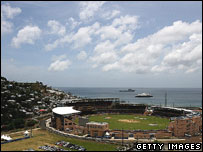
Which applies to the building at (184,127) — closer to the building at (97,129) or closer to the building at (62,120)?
the building at (97,129)

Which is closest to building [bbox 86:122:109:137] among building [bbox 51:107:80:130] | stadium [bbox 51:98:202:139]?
stadium [bbox 51:98:202:139]

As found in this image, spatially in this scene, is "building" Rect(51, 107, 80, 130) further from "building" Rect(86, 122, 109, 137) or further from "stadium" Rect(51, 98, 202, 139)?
"building" Rect(86, 122, 109, 137)

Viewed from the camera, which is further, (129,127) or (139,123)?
(139,123)

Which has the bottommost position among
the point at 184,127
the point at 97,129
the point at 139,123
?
the point at 139,123

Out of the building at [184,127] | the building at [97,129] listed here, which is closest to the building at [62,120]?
the building at [97,129]

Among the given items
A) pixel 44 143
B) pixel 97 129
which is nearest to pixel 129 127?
pixel 97 129

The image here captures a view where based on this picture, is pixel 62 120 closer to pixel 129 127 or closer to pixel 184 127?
pixel 129 127

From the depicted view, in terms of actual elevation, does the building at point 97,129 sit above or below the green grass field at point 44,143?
above

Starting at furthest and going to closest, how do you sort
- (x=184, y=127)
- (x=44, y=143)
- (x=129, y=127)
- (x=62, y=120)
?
(x=129, y=127)
(x=62, y=120)
(x=184, y=127)
(x=44, y=143)

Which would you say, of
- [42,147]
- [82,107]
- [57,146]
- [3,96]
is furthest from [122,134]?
[3,96]

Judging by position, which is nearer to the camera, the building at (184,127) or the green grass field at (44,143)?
the green grass field at (44,143)

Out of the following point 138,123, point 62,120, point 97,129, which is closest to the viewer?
point 97,129

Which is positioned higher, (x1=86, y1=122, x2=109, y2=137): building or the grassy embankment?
(x1=86, y1=122, x2=109, y2=137): building
